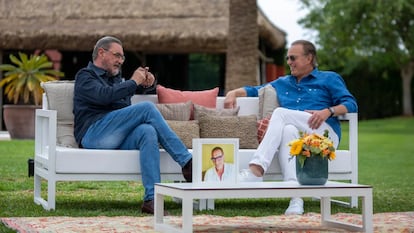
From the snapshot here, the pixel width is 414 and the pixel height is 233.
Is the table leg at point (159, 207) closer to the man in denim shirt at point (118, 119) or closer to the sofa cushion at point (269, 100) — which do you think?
the man in denim shirt at point (118, 119)

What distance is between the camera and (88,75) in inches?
275

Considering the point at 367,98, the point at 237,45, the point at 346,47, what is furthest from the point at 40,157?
the point at 367,98

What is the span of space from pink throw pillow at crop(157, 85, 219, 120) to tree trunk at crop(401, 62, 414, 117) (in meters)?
26.5

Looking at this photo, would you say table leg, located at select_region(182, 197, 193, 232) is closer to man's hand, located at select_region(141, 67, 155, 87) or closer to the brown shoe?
the brown shoe

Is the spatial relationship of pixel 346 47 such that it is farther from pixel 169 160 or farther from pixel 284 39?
pixel 169 160

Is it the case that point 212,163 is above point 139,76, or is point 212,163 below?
below

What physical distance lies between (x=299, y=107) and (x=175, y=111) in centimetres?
90

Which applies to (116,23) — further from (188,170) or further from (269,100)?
(188,170)

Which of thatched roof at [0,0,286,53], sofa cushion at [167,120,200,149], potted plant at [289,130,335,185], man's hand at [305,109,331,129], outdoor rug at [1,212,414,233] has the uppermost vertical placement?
thatched roof at [0,0,286,53]

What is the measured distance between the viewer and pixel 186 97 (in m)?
7.66

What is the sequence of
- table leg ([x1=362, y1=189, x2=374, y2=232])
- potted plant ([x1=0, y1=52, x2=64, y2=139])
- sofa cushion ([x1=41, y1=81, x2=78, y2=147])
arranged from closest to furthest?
1. table leg ([x1=362, y1=189, x2=374, y2=232])
2. sofa cushion ([x1=41, y1=81, x2=78, y2=147])
3. potted plant ([x1=0, y1=52, x2=64, y2=139])

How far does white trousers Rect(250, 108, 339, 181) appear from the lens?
6695mm

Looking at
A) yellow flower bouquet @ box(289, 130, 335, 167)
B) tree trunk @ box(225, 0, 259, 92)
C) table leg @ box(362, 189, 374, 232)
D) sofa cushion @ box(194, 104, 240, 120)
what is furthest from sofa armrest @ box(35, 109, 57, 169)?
tree trunk @ box(225, 0, 259, 92)

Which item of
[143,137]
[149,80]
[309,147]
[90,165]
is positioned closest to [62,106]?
[149,80]
